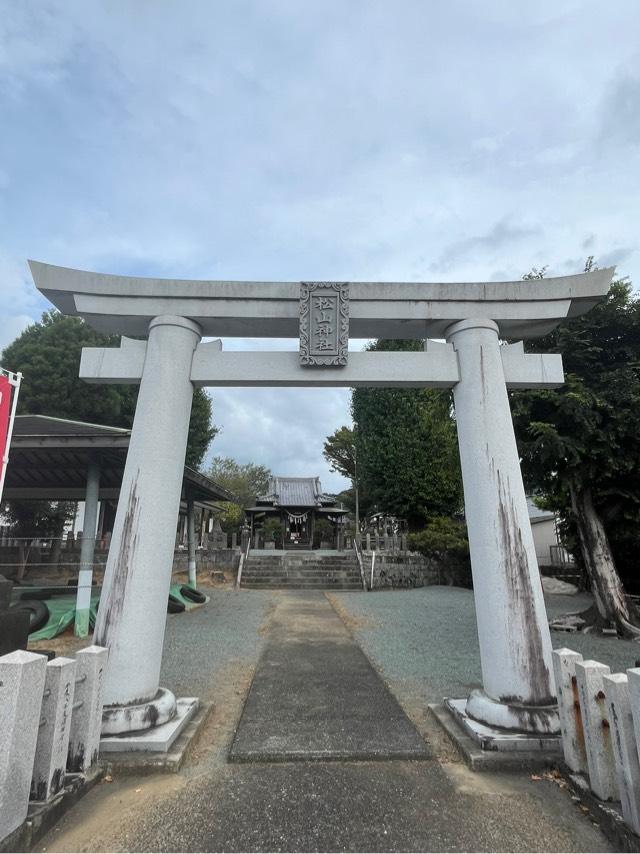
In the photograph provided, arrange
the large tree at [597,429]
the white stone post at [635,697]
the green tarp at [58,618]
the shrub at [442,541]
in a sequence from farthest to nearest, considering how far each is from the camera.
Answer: the shrub at [442,541] → the green tarp at [58,618] → the large tree at [597,429] → the white stone post at [635,697]

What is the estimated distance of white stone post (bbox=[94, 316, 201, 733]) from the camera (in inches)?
132

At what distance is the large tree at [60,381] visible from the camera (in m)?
17.5

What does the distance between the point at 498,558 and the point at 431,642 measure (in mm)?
4399

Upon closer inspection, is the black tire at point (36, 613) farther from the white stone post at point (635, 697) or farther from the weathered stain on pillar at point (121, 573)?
the white stone post at point (635, 697)

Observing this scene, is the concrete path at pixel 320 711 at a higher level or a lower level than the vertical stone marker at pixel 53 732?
lower

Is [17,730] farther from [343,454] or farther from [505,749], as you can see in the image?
[343,454]

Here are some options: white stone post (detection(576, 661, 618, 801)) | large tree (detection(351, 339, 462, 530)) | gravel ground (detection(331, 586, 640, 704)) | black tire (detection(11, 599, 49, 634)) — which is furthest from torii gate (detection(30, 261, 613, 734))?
large tree (detection(351, 339, 462, 530))

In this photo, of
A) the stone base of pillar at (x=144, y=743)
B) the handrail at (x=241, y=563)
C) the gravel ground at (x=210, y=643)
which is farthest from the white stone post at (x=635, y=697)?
the handrail at (x=241, y=563)

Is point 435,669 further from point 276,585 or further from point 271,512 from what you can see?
point 271,512

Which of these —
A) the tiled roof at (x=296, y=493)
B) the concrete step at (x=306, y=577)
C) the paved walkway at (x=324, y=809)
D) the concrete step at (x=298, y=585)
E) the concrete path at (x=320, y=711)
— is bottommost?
the paved walkway at (x=324, y=809)

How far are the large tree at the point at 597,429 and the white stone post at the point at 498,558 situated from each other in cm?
398

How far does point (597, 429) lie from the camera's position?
724cm

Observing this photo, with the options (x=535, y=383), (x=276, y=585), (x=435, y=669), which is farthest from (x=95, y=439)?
(x=276, y=585)

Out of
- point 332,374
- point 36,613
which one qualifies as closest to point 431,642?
point 332,374
